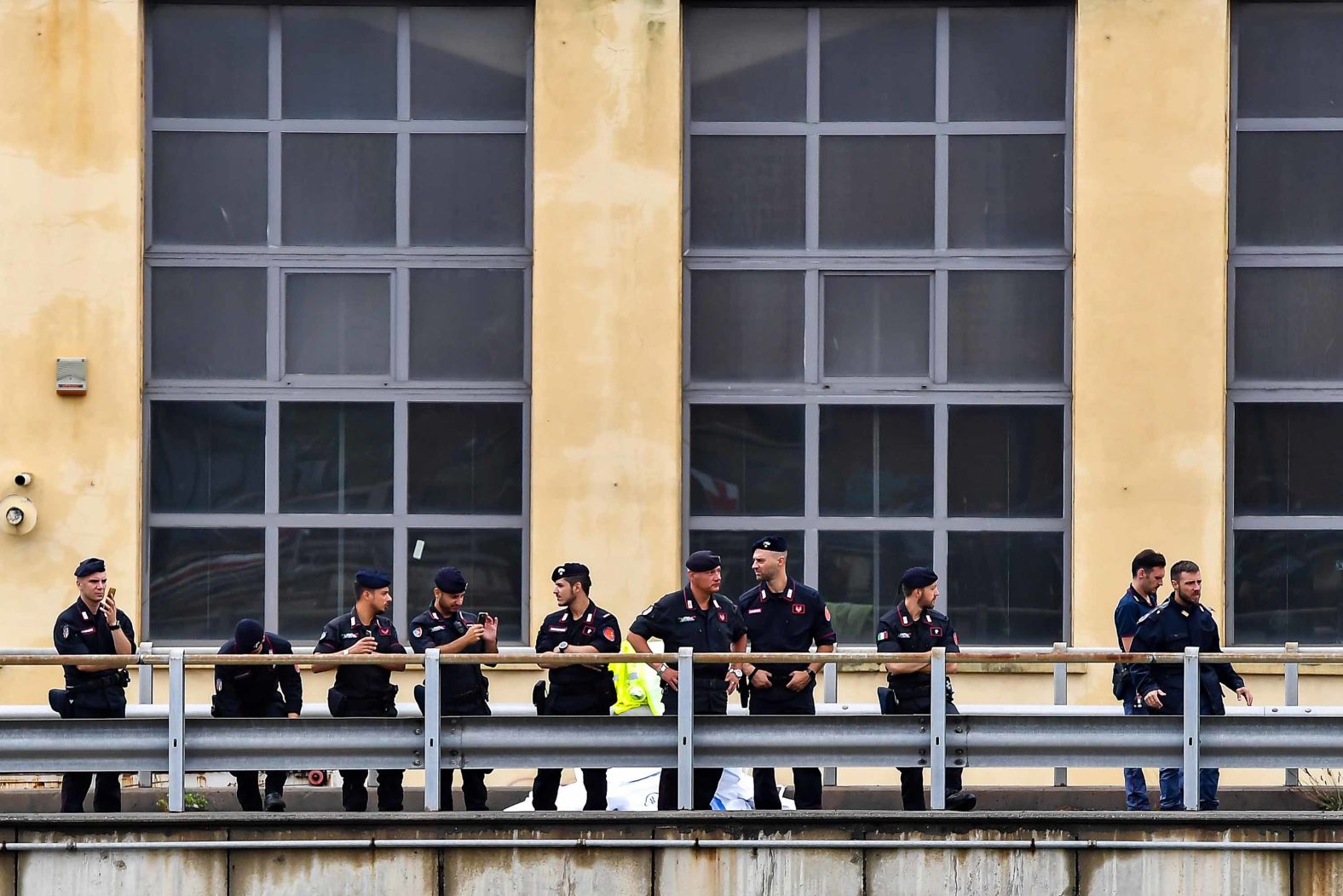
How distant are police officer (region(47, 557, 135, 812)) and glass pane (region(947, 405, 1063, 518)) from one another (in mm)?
7105

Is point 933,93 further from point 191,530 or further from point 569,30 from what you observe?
point 191,530

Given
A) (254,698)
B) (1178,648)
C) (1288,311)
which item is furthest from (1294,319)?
(254,698)

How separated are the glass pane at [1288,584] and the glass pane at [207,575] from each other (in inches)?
327

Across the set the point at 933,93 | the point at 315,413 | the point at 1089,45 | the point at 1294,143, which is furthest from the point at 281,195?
the point at 1294,143

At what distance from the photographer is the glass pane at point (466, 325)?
1536 centimetres

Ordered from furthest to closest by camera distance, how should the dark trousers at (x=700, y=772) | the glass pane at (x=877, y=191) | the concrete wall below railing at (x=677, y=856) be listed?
the glass pane at (x=877, y=191), the dark trousers at (x=700, y=772), the concrete wall below railing at (x=677, y=856)

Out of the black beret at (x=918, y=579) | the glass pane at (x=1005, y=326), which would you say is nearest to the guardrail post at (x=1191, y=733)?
the black beret at (x=918, y=579)

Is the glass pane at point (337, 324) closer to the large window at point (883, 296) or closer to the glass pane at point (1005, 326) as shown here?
the large window at point (883, 296)

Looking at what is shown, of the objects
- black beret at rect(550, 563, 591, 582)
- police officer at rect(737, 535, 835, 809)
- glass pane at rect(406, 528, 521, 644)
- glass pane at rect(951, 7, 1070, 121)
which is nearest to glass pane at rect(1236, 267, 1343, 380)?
glass pane at rect(951, 7, 1070, 121)

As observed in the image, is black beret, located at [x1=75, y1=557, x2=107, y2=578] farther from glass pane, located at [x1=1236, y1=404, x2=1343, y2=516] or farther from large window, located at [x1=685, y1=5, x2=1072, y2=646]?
glass pane, located at [x1=1236, y1=404, x2=1343, y2=516]

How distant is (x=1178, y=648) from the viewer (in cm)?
1166

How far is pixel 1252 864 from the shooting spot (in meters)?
9.98

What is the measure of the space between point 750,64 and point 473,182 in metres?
2.57

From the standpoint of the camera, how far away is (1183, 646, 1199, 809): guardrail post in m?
10.2
